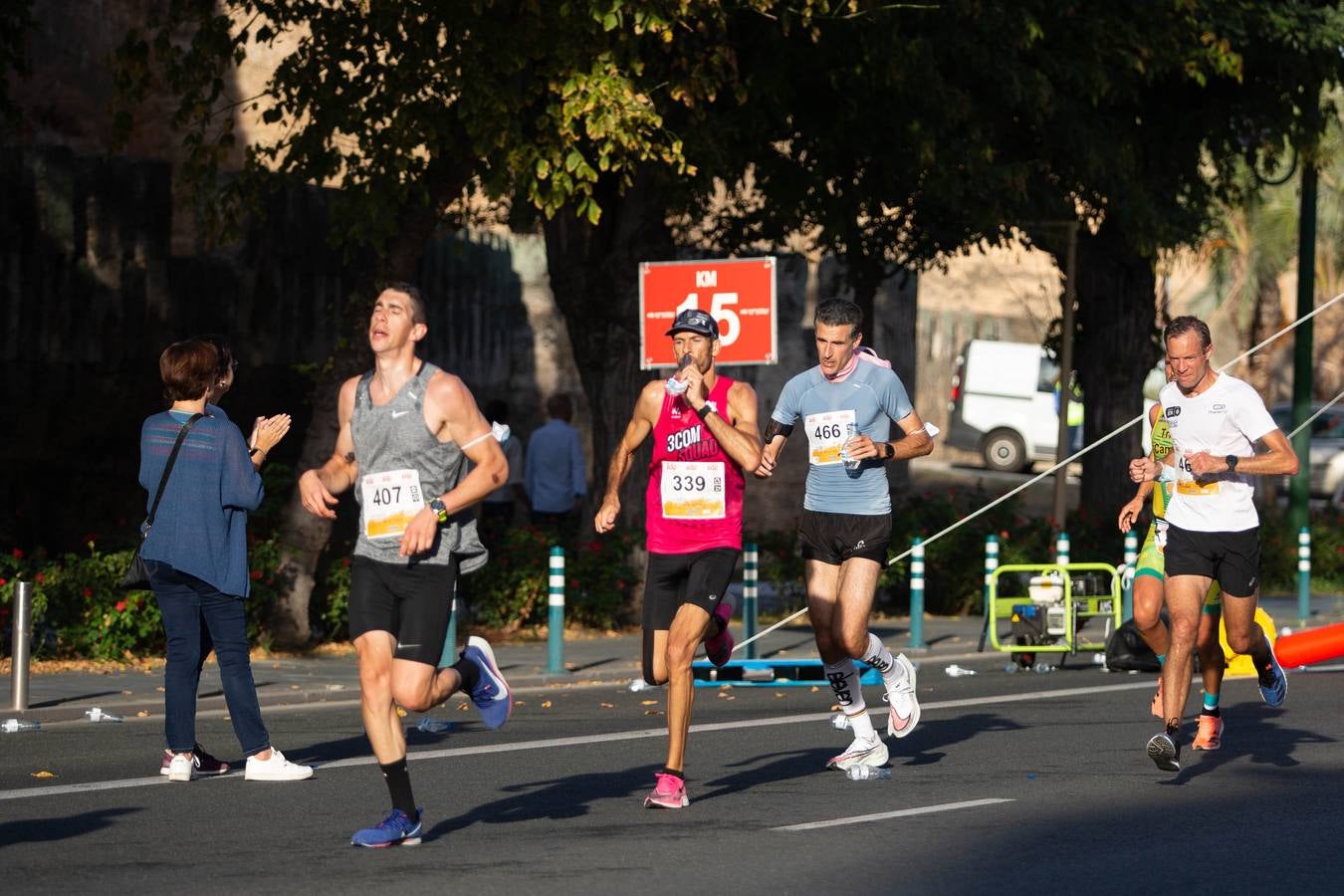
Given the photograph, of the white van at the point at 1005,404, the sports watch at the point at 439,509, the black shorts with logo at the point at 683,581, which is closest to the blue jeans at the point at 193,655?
the black shorts with logo at the point at 683,581

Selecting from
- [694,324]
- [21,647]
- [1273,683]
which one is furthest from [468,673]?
[21,647]

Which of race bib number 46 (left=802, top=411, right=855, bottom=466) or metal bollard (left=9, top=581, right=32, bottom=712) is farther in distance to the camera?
metal bollard (left=9, top=581, right=32, bottom=712)

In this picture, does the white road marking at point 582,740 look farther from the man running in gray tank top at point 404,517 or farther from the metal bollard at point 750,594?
the metal bollard at point 750,594

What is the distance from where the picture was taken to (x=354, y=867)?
7668 mm

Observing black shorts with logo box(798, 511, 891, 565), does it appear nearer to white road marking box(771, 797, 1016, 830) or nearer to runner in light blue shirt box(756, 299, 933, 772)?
runner in light blue shirt box(756, 299, 933, 772)

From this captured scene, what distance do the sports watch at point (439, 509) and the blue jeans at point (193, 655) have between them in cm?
245

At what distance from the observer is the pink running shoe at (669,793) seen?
29.5 feet

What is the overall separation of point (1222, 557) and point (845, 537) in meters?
1.92

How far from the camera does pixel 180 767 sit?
992 centimetres

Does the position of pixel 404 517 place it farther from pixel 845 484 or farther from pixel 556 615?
pixel 556 615

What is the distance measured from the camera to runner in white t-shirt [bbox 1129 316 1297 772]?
1035cm

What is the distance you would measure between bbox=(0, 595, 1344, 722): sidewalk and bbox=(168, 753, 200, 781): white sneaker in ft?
9.35

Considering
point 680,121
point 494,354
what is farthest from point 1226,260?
point 680,121

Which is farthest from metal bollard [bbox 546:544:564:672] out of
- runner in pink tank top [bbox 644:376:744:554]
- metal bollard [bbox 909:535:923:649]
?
runner in pink tank top [bbox 644:376:744:554]
